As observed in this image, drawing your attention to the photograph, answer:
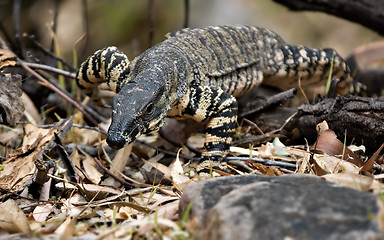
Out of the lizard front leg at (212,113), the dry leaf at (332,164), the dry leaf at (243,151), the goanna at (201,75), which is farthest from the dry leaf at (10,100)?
the dry leaf at (332,164)

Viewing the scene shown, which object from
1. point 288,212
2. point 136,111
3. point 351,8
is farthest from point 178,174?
point 351,8

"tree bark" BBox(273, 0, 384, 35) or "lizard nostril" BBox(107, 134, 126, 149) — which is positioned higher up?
"tree bark" BBox(273, 0, 384, 35)

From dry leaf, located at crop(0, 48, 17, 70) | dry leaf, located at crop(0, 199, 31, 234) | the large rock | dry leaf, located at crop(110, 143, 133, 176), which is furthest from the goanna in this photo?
the large rock

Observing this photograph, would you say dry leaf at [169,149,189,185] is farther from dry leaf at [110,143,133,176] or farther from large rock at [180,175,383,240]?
large rock at [180,175,383,240]

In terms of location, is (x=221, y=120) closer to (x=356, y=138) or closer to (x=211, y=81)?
(x=211, y=81)

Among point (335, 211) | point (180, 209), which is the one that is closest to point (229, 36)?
point (180, 209)

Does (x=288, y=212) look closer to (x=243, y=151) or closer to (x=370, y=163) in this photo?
(x=370, y=163)

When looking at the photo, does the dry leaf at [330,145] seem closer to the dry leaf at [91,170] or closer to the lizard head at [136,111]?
the lizard head at [136,111]
